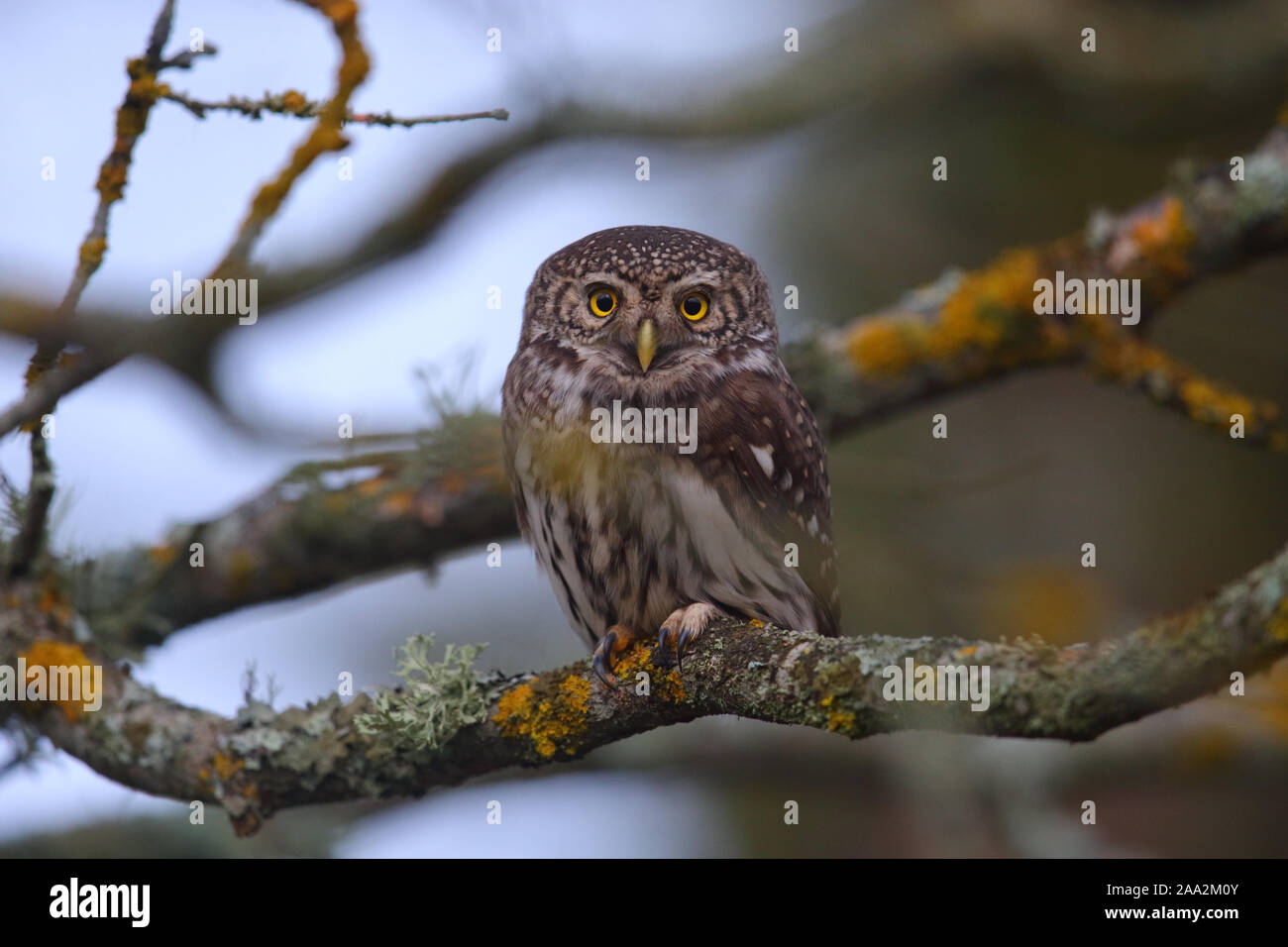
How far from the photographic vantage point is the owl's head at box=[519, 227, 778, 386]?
4035 millimetres

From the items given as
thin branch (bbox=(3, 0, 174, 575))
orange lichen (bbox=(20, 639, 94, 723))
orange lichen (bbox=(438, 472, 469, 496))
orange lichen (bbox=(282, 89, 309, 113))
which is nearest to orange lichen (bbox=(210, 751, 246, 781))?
orange lichen (bbox=(20, 639, 94, 723))

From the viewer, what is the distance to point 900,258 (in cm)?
725

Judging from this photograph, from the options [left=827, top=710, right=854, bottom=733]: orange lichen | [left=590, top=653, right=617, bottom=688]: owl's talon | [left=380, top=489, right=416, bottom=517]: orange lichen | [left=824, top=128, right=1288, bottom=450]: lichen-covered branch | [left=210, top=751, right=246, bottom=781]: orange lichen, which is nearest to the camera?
[left=827, top=710, right=854, bottom=733]: orange lichen

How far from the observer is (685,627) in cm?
321

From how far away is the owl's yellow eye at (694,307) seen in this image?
4129 mm

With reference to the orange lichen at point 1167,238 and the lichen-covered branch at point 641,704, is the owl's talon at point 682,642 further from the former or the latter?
the orange lichen at point 1167,238

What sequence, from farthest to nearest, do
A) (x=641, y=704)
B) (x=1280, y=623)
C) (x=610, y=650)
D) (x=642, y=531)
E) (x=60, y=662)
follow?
1. (x=642, y=531)
2. (x=60, y=662)
3. (x=610, y=650)
4. (x=641, y=704)
5. (x=1280, y=623)

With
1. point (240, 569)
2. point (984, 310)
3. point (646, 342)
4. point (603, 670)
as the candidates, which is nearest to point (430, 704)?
point (603, 670)

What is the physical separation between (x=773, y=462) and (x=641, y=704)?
3.92 ft

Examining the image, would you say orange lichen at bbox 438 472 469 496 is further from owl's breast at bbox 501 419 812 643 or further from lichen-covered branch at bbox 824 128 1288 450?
lichen-covered branch at bbox 824 128 1288 450

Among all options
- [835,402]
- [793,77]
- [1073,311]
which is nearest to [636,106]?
[793,77]

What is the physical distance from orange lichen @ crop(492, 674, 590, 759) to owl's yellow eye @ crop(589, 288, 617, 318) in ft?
4.77

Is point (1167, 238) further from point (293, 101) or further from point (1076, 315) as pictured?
point (293, 101)

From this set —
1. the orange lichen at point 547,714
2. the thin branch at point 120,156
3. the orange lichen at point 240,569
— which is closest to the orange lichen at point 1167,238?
the orange lichen at point 547,714
